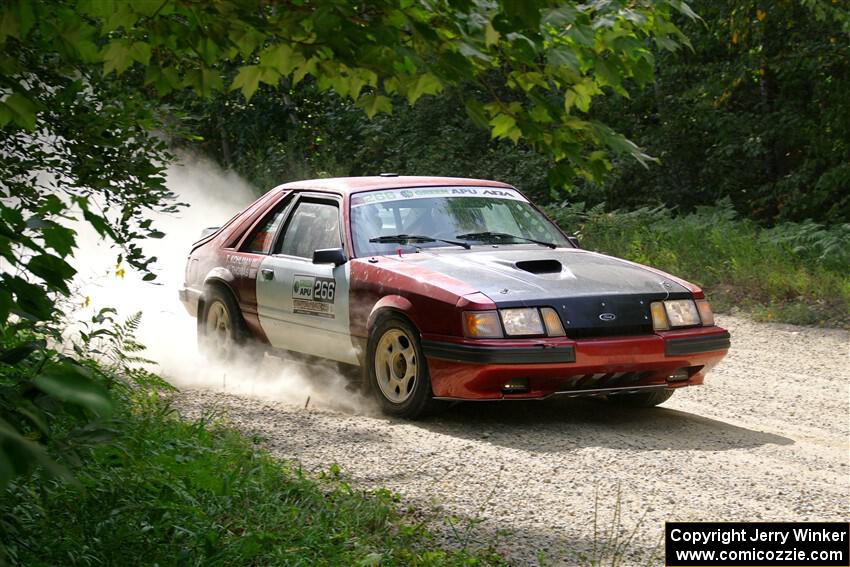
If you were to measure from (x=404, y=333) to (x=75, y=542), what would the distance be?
11.2 feet

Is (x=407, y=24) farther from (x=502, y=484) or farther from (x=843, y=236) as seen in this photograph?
(x=843, y=236)

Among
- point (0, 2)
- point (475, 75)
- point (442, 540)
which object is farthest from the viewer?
point (442, 540)

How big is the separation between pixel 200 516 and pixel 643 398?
13.4 feet

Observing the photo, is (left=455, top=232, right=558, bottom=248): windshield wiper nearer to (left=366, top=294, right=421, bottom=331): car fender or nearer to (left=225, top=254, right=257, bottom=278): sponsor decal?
(left=366, top=294, right=421, bottom=331): car fender

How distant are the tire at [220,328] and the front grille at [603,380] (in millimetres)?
3085

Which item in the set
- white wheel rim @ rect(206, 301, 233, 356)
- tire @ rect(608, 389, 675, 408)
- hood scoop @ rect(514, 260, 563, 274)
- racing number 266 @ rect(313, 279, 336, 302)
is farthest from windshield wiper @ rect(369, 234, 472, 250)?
white wheel rim @ rect(206, 301, 233, 356)

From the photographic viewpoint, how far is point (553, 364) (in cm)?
682

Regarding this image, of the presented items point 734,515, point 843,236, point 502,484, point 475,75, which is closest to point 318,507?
point 502,484

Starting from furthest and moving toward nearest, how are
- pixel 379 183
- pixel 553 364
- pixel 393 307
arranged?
pixel 379 183
pixel 393 307
pixel 553 364

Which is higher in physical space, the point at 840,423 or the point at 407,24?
the point at 407,24

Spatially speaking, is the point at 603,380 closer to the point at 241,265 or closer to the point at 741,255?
the point at 241,265

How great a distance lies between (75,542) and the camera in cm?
415

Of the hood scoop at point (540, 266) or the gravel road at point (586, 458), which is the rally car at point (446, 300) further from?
the gravel road at point (586, 458)

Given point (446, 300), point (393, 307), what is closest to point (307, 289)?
point (393, 307)
